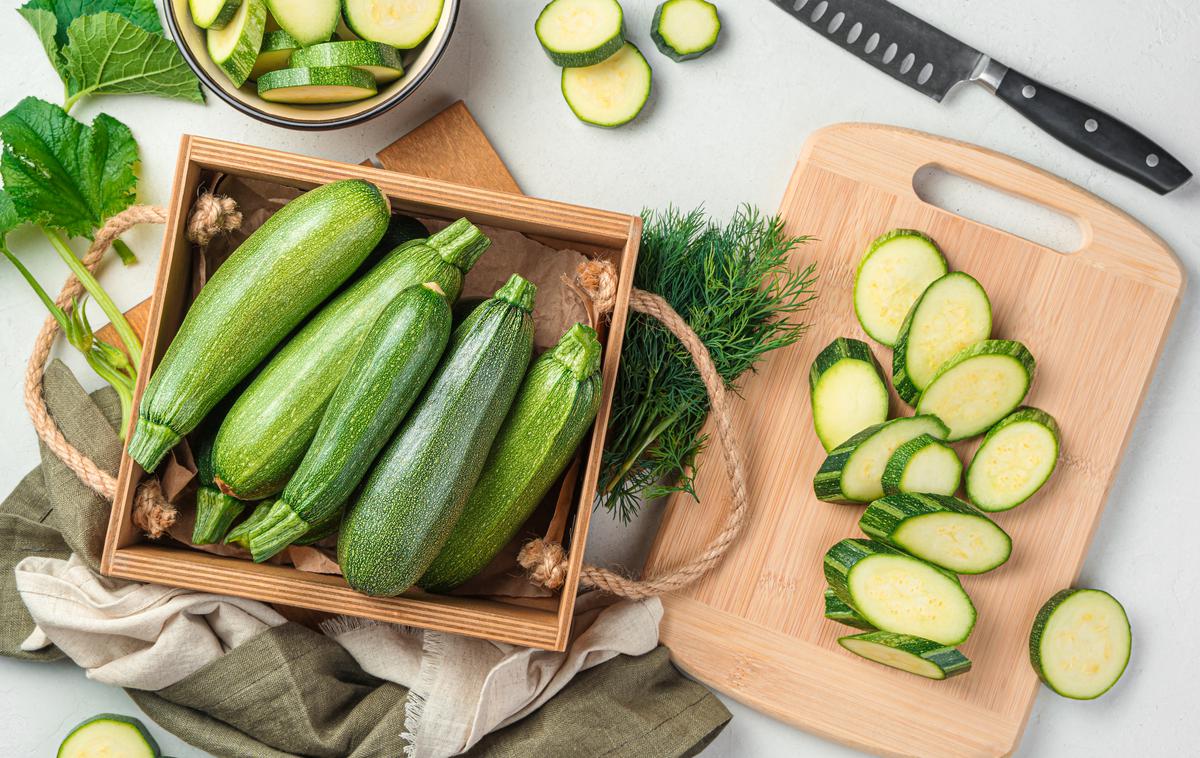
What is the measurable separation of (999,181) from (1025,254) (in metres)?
0.18

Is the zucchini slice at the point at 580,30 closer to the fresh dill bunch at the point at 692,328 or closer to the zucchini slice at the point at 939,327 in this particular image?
the fresh dill bunch at the point at 692,328

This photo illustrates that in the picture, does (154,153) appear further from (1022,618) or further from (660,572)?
(1022,618)

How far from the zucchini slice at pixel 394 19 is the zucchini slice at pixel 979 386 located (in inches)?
50.2

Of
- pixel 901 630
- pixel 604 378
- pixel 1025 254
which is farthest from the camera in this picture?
pixel 1025 254

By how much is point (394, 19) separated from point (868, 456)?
4.27 feet

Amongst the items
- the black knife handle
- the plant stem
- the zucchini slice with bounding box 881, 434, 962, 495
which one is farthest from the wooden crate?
the black knife handle

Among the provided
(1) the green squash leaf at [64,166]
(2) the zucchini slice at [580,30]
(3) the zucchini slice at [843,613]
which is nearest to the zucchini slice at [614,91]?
(2) the zucchini slice at [580,30]

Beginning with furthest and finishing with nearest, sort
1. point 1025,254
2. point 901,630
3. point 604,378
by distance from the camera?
point 1025,254 → point 901,630 → point 604,378

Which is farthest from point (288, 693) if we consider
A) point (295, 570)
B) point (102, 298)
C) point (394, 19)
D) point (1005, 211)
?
point (1005, 211)

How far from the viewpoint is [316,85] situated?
5.25ft

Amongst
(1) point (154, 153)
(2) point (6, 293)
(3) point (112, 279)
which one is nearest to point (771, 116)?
(1) point (154, 153)

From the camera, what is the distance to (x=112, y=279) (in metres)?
1.92

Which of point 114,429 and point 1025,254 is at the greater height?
point 1025,254

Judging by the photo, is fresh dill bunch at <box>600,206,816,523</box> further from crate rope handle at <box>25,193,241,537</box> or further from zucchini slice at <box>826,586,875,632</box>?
crate rope handle at <box>25,193,241,537</box>
